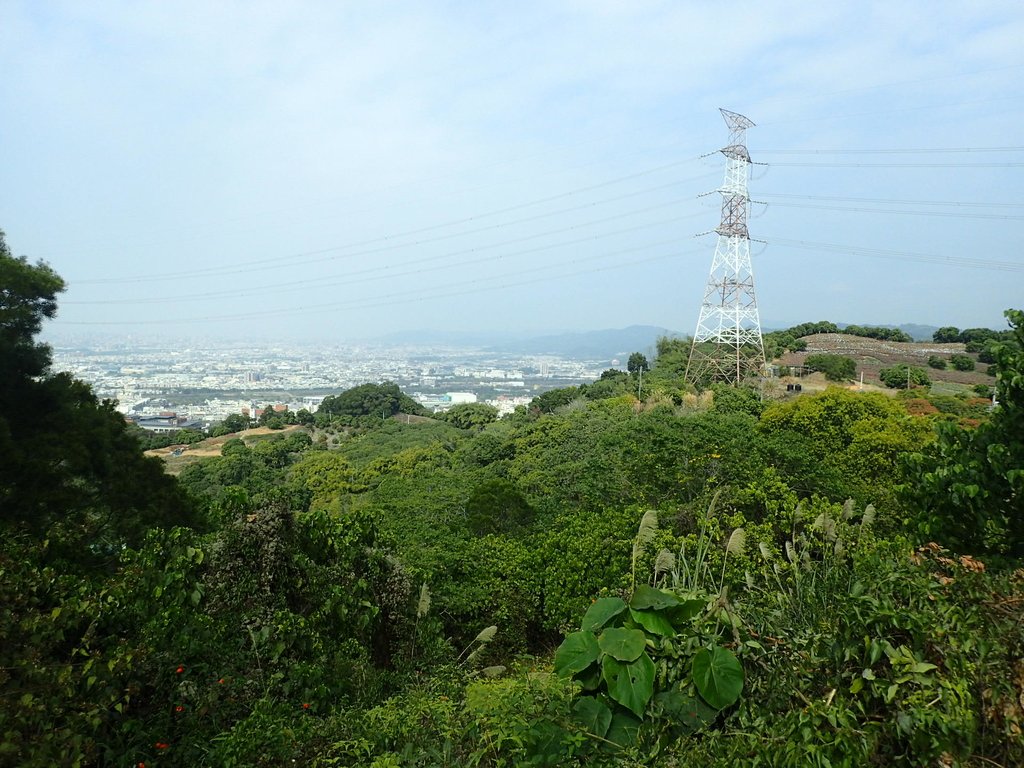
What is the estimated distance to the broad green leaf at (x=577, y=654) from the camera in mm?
3537

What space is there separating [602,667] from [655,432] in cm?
1227

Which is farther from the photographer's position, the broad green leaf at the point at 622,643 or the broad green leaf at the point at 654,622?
the broad green leaf at the point at 654,622

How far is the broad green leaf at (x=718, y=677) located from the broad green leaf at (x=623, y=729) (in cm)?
35

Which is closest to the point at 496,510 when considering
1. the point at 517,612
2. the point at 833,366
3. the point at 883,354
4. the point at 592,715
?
the point at 517,612

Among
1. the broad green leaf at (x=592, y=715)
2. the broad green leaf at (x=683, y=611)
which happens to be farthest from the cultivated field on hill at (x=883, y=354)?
the broad green leaf at (x=592, y=715)

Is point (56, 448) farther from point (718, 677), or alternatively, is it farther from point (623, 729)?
point (718, 677)

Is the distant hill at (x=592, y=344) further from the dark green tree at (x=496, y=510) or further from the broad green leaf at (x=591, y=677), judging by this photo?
the broad green leaf at (x=591, y=677)

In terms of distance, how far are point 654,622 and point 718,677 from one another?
45 cm

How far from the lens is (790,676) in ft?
10.9

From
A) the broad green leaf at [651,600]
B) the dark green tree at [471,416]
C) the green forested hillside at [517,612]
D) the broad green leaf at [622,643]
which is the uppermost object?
the broad green leaf at [651,600]

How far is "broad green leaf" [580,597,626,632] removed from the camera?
12.5ft

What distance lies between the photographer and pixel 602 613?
12.7 feet

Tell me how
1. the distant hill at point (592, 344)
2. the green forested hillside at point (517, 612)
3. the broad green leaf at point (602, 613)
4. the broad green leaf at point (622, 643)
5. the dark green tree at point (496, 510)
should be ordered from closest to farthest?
the green forested hillside at point (517, 612) < the broad green leaf at point (622, 643) < the broad green leaf at point (602, 613) < the dark green tree at point (496, 510) < the distant hill at point (592, 344)

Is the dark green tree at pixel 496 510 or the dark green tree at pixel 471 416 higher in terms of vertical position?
the dark green tree at pixel 496 510
